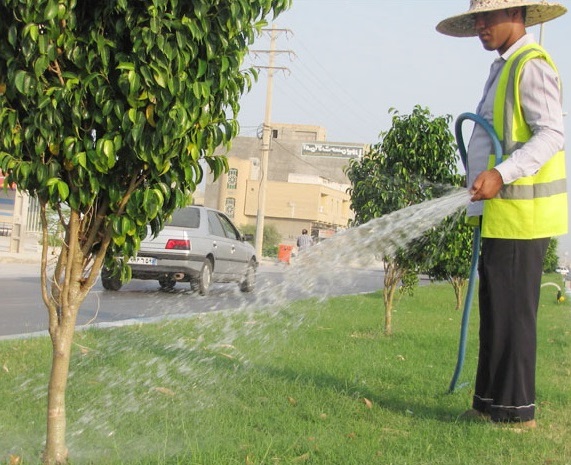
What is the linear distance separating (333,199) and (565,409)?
293ft

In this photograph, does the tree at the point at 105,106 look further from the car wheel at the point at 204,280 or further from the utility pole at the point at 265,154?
the utility pole at the point at 265,154

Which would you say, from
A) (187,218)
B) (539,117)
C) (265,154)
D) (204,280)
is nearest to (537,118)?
(539,117)

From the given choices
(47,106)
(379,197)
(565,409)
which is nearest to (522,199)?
(565,409)

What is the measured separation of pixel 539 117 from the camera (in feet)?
14.3

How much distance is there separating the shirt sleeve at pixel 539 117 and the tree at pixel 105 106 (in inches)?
59.9

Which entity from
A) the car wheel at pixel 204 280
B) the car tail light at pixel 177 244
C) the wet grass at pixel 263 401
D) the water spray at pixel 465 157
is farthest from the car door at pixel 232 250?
the water spray at pixel 465 157

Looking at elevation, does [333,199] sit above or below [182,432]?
above

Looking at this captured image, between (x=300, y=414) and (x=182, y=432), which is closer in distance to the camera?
(x=182, y=432)

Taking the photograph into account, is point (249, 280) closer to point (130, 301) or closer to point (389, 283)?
point (130, 301)

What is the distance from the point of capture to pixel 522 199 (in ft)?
14.6

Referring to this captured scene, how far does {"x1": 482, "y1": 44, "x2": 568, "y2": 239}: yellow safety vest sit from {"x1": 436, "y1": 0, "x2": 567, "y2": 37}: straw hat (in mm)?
239

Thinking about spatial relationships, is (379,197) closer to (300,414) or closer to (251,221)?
(300,414)

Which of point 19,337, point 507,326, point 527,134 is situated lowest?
point 19,337

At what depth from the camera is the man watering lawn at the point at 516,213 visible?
4414 millimetres
